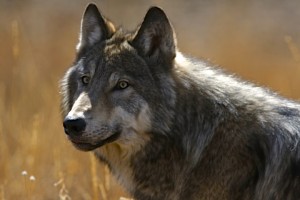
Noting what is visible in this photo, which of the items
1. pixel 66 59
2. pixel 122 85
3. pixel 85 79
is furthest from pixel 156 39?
pixel 66 59

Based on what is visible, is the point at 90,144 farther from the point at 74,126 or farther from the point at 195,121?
the point at 195,121

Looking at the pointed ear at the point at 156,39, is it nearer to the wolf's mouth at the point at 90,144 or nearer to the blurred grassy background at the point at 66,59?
the wolf's mouth at the point at 90,144

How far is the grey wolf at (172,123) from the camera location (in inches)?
183

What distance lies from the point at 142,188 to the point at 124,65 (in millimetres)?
684

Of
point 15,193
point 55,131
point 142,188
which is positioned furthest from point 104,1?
point 142,188

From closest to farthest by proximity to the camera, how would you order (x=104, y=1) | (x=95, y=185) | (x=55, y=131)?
(x=95, y=185) → (x=55, y=131) → (x=104, y=1)

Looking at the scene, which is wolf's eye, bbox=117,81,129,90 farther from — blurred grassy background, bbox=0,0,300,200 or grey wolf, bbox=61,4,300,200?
blurred grassy background, bbox=0,0,300,200

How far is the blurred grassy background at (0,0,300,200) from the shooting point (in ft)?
23.4

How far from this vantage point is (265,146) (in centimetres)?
465

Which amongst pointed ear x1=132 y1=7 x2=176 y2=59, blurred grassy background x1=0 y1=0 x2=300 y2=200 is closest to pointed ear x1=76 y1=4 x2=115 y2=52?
pointed ear x1=132 y1=7 x2=176 y2=59

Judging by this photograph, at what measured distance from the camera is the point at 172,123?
4777mm

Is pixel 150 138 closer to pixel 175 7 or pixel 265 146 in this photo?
pixel 265 146

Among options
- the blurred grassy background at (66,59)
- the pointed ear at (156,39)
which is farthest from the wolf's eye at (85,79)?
the blurred grassy background at (66,59)

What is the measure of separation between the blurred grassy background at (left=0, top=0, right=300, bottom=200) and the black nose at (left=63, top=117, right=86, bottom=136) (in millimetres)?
1031
